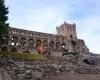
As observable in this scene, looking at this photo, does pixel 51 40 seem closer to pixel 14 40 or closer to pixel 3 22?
pixel 14 40

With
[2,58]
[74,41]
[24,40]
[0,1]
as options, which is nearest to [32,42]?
[24,40]

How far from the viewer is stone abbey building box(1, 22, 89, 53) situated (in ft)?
261

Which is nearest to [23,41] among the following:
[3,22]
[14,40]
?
[14,40]

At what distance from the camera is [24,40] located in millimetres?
82688

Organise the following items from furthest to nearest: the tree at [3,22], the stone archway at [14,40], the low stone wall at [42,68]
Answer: the stone archway at [14,40], the tree at [3,22], the low stone wall at [42,68]

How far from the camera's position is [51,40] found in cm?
8756

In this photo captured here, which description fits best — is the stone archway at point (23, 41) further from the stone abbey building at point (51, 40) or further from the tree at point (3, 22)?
the tree at point (3, 22)

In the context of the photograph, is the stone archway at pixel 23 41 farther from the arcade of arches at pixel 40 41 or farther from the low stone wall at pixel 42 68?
the low stone wall at pixel 42 68

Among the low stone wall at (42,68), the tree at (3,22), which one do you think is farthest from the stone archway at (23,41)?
the tree at (3,22)

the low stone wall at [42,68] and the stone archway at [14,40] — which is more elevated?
the stone archway at [14,40]

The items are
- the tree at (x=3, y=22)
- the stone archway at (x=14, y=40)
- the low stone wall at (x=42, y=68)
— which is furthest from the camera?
the stone archway at (x=14, y=40)

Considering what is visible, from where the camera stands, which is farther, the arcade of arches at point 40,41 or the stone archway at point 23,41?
the stone archway at point 23,41

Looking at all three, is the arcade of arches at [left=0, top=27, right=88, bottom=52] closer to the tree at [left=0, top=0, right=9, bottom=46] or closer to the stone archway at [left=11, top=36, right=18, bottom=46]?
the stone archway at [left=11, top=36, right=18, bottom=46]

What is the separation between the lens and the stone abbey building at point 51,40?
79.5 meters
